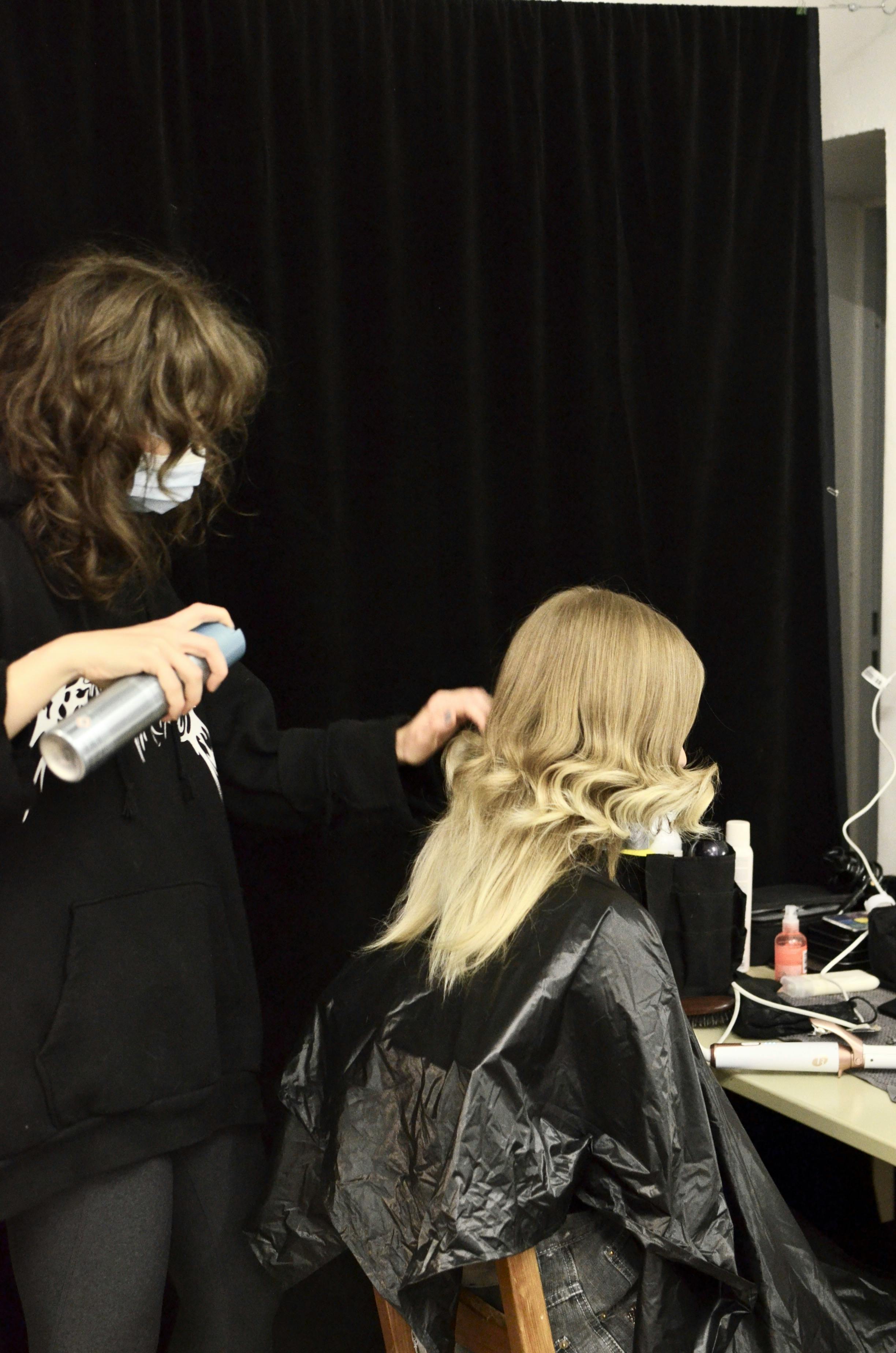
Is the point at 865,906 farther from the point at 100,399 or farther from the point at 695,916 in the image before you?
the point at 100,399

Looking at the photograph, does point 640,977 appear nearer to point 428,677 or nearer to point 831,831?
point 428,677

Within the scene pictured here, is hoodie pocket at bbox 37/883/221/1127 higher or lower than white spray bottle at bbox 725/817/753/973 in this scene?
higher

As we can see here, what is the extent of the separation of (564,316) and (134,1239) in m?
1.76

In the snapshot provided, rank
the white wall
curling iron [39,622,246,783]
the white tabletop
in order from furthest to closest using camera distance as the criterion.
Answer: the white wall → the white tabletop → curling iron [39,622,246,783]

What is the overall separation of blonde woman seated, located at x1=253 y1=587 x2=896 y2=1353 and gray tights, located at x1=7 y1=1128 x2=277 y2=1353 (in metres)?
0.05

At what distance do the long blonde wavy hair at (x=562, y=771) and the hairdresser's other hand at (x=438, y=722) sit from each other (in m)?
0.06

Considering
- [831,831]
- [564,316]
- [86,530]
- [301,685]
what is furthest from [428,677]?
[86,530]

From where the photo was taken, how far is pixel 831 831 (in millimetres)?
2410

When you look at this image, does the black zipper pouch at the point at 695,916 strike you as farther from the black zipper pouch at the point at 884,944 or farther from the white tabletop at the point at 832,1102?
the black zipper pouch at the point at 884,944

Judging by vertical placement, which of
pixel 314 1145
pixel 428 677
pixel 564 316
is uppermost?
pixel 564 316

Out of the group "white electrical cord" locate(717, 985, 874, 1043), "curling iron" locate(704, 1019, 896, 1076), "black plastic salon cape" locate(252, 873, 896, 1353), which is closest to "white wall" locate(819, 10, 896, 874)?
"white electrical cord" locate(717, 985, 874, 1043)

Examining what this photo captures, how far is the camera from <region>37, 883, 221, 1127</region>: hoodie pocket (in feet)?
3.64

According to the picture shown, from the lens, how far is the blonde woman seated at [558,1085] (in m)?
1.18

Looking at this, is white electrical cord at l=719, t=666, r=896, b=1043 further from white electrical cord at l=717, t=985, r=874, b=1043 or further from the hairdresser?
the hairdresser
